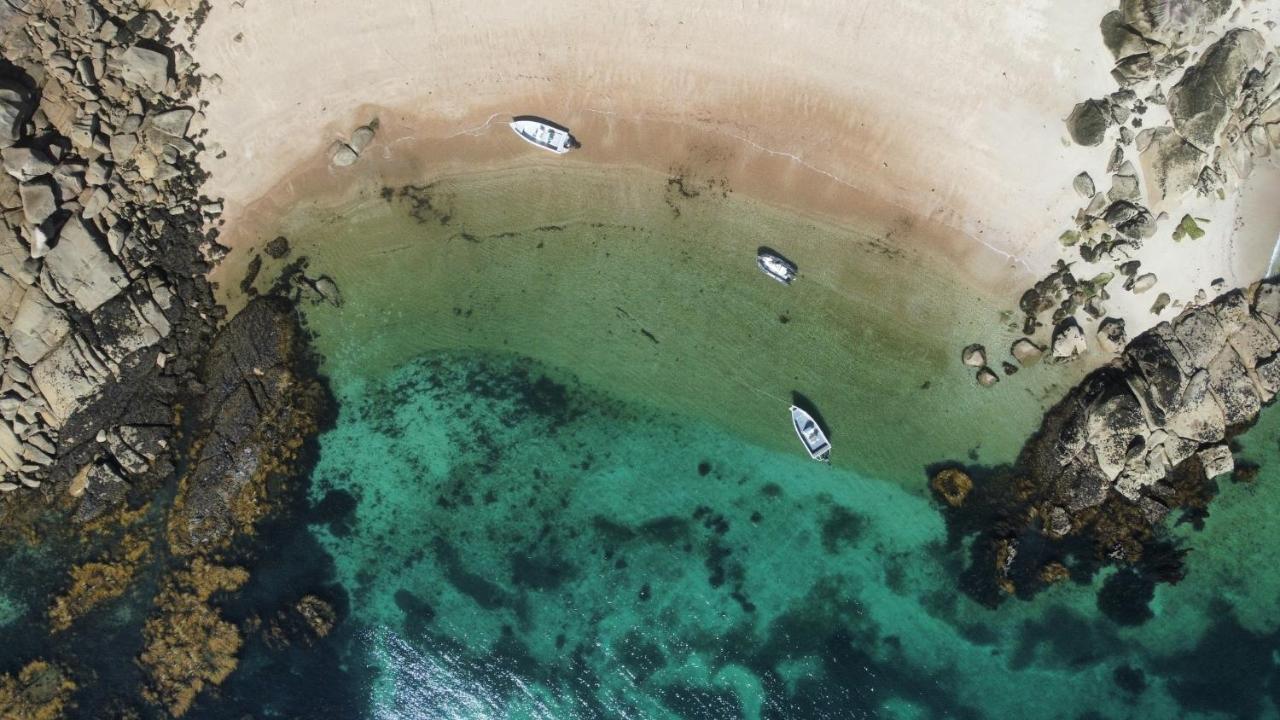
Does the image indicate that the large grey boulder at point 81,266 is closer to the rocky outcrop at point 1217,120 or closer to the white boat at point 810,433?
the white boat at point 810,433

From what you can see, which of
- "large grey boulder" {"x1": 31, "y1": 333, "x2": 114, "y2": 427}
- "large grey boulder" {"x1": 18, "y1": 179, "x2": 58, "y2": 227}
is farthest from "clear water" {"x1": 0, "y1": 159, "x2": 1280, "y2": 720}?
"large grey boulder" {"x1": 18, "y1": 179, "x2": 58, "y2": 227}

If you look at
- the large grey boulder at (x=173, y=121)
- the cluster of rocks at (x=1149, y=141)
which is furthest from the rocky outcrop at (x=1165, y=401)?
the large grey boulder at (x=173, y=121)

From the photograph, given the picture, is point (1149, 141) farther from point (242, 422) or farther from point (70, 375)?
point (70, 375)

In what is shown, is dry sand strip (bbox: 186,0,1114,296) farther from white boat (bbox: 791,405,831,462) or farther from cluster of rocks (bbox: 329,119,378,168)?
white boat (bbox: 791,405,831,462)

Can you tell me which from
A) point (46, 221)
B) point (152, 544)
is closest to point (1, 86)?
point (46, 221)

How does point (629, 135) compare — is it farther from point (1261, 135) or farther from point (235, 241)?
point (1261, 135)
